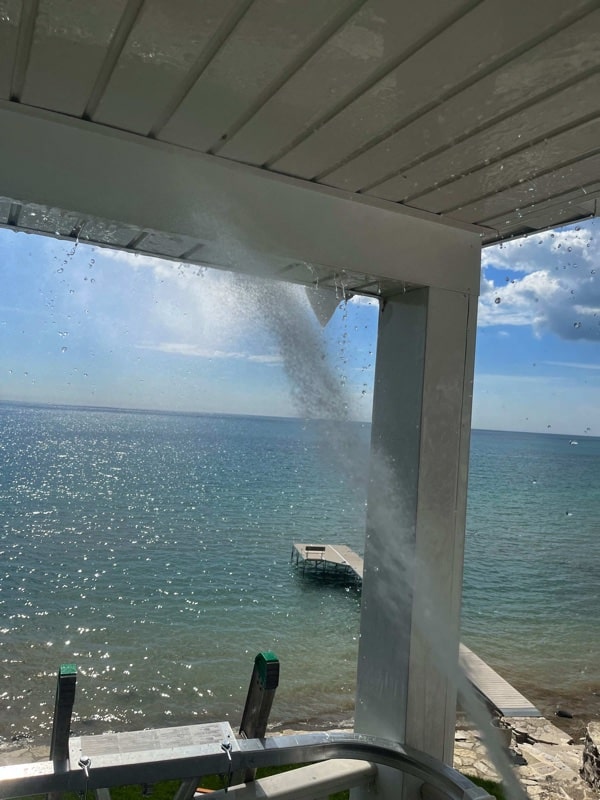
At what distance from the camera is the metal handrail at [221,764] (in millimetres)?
1322

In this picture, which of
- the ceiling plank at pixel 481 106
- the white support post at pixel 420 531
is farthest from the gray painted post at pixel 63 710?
the ceiling plank at pixel 481 106

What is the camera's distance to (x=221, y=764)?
148 cm

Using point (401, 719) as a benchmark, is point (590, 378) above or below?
above

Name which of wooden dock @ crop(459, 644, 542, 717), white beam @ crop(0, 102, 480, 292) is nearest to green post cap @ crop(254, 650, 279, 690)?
white beam @ crop(0, 102, 480, 292)

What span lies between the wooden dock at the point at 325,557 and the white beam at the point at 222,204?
16.7 m

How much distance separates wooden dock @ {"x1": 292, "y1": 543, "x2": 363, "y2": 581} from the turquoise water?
547 mm

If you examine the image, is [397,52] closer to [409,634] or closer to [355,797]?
[409,634]

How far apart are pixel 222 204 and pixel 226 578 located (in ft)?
67.2

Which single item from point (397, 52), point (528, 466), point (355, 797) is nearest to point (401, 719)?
point (355, 797)

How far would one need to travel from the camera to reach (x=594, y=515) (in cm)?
3100

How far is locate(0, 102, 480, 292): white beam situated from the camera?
1.29 metres

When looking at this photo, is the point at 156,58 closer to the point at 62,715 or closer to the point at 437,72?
the point at 437,72

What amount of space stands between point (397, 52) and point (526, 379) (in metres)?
40.1

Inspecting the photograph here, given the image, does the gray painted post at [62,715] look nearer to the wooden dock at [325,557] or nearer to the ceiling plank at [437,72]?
the ceiling plank at [437,72]
